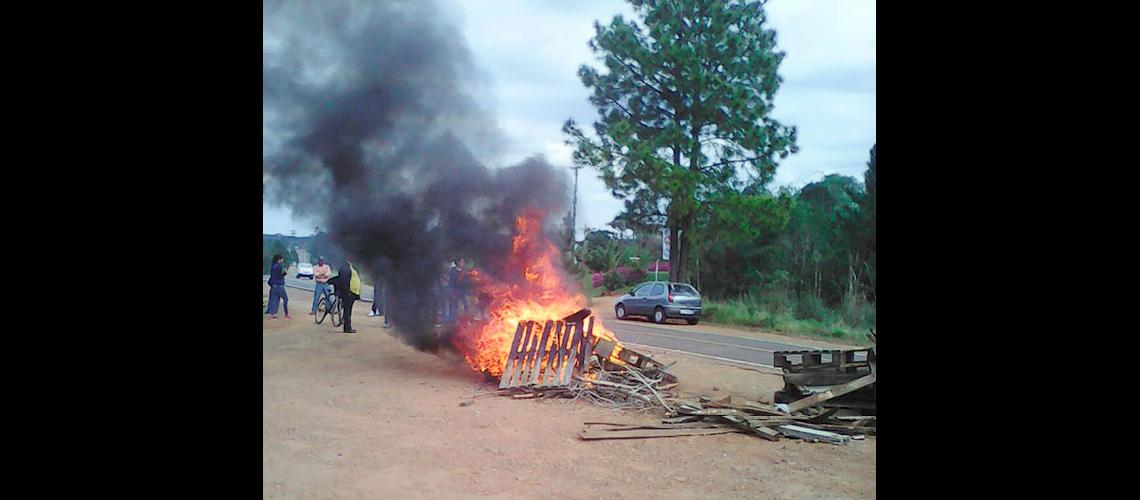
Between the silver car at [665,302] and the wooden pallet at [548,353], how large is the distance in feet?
33.6

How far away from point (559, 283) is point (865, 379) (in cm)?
453

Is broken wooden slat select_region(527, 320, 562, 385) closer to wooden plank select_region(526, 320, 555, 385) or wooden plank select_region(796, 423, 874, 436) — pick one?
wooden plank select_region(526, 320, 555, 385)

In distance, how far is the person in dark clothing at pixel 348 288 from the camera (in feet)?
44.3

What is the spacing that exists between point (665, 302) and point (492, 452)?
13.7m

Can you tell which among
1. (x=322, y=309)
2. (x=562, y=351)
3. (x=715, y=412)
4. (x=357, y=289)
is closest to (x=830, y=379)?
(x=715, y=412)

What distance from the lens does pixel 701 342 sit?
49.2ft

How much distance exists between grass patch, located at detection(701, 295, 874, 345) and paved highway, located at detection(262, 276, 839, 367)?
1.65 metres

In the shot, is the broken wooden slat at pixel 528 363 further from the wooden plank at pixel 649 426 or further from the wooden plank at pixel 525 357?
the wooden plank at pixel 649 426
